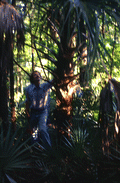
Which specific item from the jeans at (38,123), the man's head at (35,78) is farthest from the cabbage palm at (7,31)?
the jeans at (38,123)

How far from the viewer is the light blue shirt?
176 inches

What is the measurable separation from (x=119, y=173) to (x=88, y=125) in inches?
69.0

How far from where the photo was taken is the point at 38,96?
14.8ft

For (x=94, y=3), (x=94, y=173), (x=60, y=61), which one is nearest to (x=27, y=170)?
(x=94, y=173)

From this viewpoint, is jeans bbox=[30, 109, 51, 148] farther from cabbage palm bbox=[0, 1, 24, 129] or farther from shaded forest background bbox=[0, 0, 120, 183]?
cabbage palm bbox=[0, 1, 24, 129]

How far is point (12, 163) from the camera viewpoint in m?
2.77

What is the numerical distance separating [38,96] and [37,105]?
0.69 feet

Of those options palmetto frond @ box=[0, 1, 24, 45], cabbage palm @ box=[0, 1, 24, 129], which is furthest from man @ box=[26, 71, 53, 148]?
palmetto frond @ box=[0, 1, 24, 45]

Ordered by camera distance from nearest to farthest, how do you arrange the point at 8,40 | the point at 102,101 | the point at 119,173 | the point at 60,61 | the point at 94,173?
the point at 119,173, the point at 102,101, the point at 94,173, the point at 8,40, the point at 60,61

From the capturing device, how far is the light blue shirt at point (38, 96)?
447 cm

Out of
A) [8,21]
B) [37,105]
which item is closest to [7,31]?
[8,21]

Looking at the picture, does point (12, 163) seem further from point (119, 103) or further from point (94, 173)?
point (119, 103)

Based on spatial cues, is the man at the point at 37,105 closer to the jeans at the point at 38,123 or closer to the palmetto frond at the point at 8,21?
the jeans at the point at 38,123

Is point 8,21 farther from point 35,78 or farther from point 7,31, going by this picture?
point 35,78
